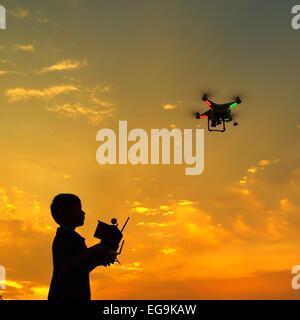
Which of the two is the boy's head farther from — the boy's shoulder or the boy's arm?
the boy's arm

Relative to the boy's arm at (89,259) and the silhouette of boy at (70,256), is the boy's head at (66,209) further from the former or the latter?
the boy's arm at (89,259)

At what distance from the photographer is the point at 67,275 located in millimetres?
4004

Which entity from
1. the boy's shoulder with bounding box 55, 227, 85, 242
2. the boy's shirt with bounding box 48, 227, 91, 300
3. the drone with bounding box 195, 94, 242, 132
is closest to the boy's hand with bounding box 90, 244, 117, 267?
the boy's shirt with bounding box 48, 227, 91, 300

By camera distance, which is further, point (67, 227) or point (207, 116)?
point (207, 116)

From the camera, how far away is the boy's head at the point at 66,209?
4414 mm

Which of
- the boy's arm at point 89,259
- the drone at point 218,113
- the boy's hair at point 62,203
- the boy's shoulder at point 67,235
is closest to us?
the boy's arm at point 89,259

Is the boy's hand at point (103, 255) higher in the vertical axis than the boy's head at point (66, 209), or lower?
lower

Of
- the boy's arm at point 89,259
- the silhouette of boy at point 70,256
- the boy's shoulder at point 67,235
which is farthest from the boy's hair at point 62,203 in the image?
the boy's arm at point 89,259
